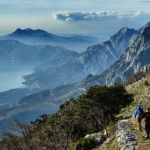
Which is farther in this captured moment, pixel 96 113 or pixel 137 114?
pixel 96 113

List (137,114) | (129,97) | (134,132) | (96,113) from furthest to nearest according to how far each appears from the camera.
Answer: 1. (129,97)
2. (96,113)
3. (134,132)
4. (137,114)

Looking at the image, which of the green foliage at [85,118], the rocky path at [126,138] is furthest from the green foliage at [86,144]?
the green foliage at [85,118]

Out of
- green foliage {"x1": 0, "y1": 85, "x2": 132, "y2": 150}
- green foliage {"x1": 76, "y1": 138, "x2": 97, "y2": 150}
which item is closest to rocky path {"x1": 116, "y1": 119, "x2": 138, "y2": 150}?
green foliage {"x1": 76, "y1": 138, "x2": 97, "y2": 150}

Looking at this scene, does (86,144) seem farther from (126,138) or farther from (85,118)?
(85,118)

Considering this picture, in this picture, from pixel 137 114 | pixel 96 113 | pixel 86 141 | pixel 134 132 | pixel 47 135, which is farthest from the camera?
pixel 96 113

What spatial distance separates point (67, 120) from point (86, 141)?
21.5 metres

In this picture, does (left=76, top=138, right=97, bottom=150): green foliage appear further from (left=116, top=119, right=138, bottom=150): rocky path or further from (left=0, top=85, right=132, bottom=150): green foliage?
(left=0, top=85, right=132, bottom=150): green foliage

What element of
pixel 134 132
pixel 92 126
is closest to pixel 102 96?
Answer: pixel 92 126

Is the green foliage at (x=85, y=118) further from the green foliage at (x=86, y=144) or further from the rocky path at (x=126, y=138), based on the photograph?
the rocky path at (x=126, y=138)

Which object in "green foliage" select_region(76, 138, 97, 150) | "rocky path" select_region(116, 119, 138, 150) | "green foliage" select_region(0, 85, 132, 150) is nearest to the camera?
"rocky path" select_region(116, 119, 138, 150)

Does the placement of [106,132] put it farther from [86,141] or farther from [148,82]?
[148,82]

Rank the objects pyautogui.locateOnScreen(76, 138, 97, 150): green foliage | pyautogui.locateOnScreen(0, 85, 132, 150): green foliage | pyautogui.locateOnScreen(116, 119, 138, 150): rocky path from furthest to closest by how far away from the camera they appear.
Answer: pyautogui.locateOnScreen(0, 85, 132, 150): green foliage
pyautogui.locateOnScreen(76, 138, 97, 150): green foliage
pyautogui.locateOnScreen(116, 119, 138, 150): rocky path

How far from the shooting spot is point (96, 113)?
80.4 m

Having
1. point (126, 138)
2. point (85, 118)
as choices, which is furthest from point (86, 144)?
point (85, 118)
